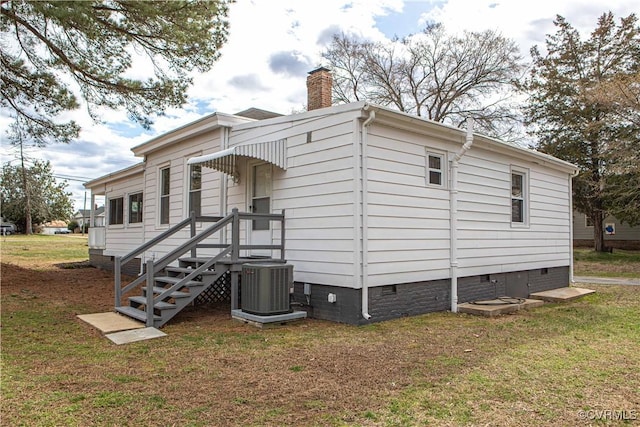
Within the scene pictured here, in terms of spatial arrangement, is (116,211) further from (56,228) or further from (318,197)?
(56,228)

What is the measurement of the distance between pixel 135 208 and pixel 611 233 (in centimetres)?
2631

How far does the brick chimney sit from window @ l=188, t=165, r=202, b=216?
282cm

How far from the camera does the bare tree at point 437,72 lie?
23.0 m

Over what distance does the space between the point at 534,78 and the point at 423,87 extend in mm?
5508

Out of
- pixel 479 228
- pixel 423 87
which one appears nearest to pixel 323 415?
pixel 479 228

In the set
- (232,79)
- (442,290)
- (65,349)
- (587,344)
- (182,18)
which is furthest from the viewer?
(232,79)

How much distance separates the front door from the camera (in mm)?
7535

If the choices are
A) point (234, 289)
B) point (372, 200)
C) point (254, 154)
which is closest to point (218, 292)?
point (234, 289)

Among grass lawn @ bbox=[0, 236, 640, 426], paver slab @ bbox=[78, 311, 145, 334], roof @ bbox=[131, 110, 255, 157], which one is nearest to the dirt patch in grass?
grass lawn @ bbox=[0, 236, 640, 426]

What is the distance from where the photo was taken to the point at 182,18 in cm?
899

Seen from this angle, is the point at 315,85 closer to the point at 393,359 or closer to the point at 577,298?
the point at 393,359

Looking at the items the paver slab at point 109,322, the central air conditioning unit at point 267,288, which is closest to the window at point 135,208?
the paver slab at point 109,322

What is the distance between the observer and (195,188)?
9281 millimetres

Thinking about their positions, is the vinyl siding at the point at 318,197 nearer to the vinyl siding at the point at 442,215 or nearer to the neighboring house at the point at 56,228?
the vinyl siding at the point at 442,215
